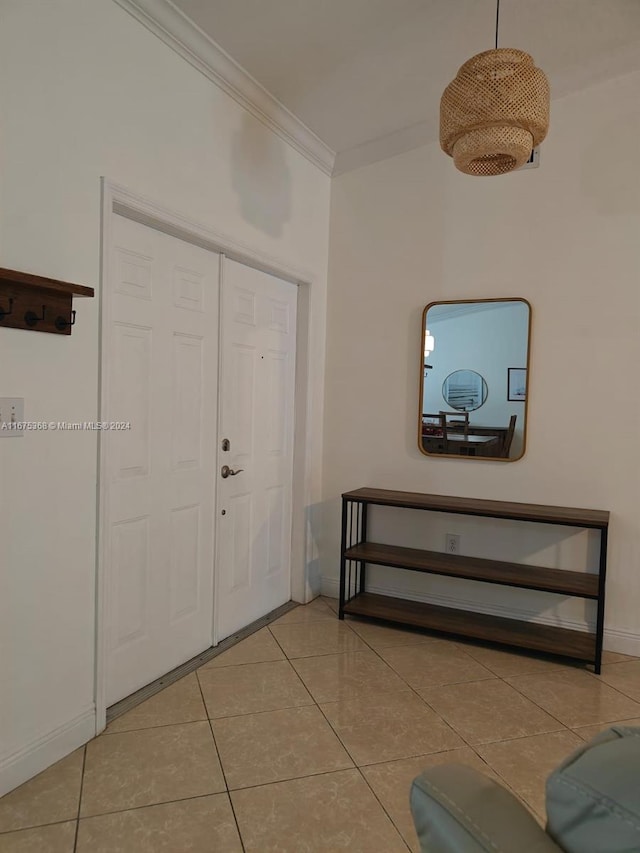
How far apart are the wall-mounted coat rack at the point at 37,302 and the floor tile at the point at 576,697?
2530 mm

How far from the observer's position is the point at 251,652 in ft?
9.69

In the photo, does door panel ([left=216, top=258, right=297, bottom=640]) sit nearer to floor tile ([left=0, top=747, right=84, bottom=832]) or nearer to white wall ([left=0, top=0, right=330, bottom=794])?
white wall ([left=0, top=0, right=330, bottom=794])

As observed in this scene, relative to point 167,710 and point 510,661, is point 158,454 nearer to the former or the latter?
point 167,710

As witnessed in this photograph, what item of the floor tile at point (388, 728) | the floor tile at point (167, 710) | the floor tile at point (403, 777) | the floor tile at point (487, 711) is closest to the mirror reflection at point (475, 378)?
the floor tile at point (487, 711)

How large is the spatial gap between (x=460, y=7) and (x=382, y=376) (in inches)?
75.9

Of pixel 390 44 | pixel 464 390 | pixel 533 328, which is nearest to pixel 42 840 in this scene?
pixel 464 390

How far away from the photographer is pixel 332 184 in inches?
148

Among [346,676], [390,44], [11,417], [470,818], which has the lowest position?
[346,676]

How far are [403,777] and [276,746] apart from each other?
491 mm

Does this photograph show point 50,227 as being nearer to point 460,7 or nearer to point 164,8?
point 164,8

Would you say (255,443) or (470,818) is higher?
(255,443)

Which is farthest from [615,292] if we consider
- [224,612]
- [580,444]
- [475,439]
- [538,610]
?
[224,612]

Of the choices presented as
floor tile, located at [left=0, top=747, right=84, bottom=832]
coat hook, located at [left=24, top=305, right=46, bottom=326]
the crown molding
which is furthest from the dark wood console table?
the crown molding

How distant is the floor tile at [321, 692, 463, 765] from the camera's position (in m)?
2.15
